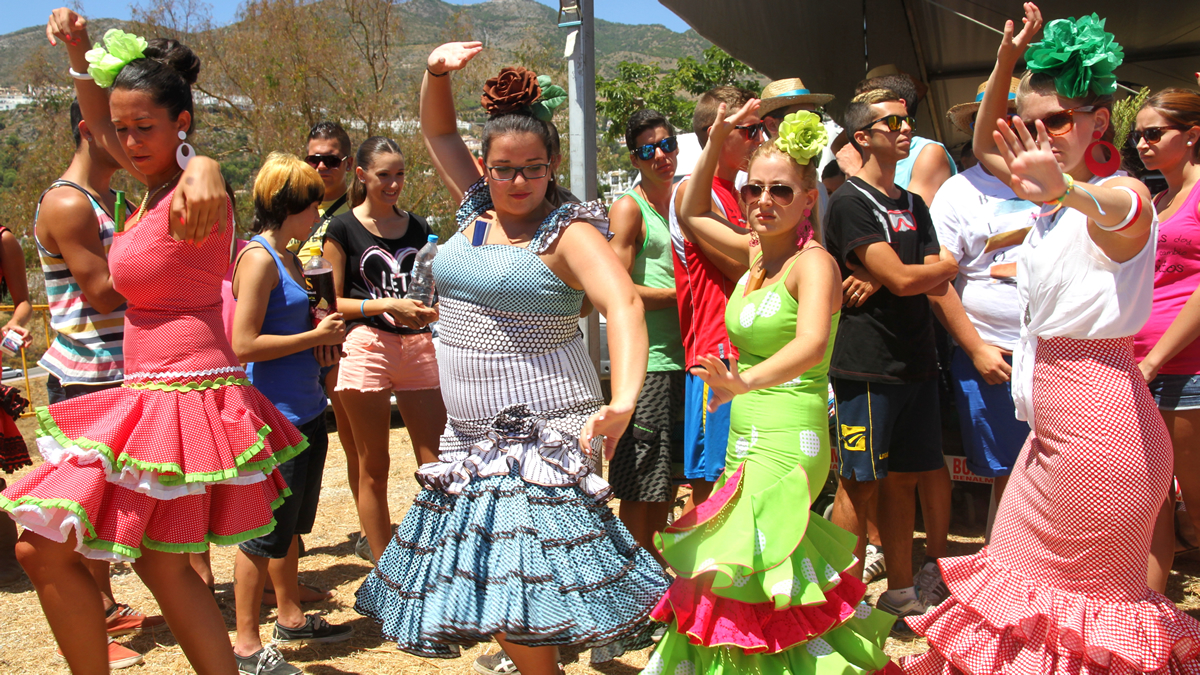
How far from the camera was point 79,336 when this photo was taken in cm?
344

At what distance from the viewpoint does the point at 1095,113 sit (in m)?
2.25

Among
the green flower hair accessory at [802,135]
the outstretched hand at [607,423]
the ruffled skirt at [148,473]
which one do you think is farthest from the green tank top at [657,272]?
the ruffled skirt at [148,473]

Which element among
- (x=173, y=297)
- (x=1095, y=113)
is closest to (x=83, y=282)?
(x=173, y=297)

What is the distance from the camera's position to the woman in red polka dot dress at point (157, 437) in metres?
2.43

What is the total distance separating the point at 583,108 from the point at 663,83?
21553 millimetres

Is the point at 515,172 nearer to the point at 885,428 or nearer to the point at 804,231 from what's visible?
the point at 804,231

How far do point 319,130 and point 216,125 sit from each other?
22977 mm

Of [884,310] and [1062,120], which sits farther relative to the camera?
[884,310]

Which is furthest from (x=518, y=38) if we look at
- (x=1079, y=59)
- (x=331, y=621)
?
(x=1079, y=59)

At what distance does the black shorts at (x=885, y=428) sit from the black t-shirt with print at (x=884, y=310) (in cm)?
5

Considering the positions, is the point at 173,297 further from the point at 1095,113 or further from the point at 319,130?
the point at 1095,113

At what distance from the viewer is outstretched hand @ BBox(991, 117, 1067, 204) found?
1908 mm

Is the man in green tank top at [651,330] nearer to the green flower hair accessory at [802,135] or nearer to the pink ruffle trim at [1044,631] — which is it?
the green flower hair accessory at [802,135]

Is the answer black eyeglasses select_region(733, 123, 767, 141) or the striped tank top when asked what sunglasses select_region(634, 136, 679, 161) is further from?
the striped tank top
